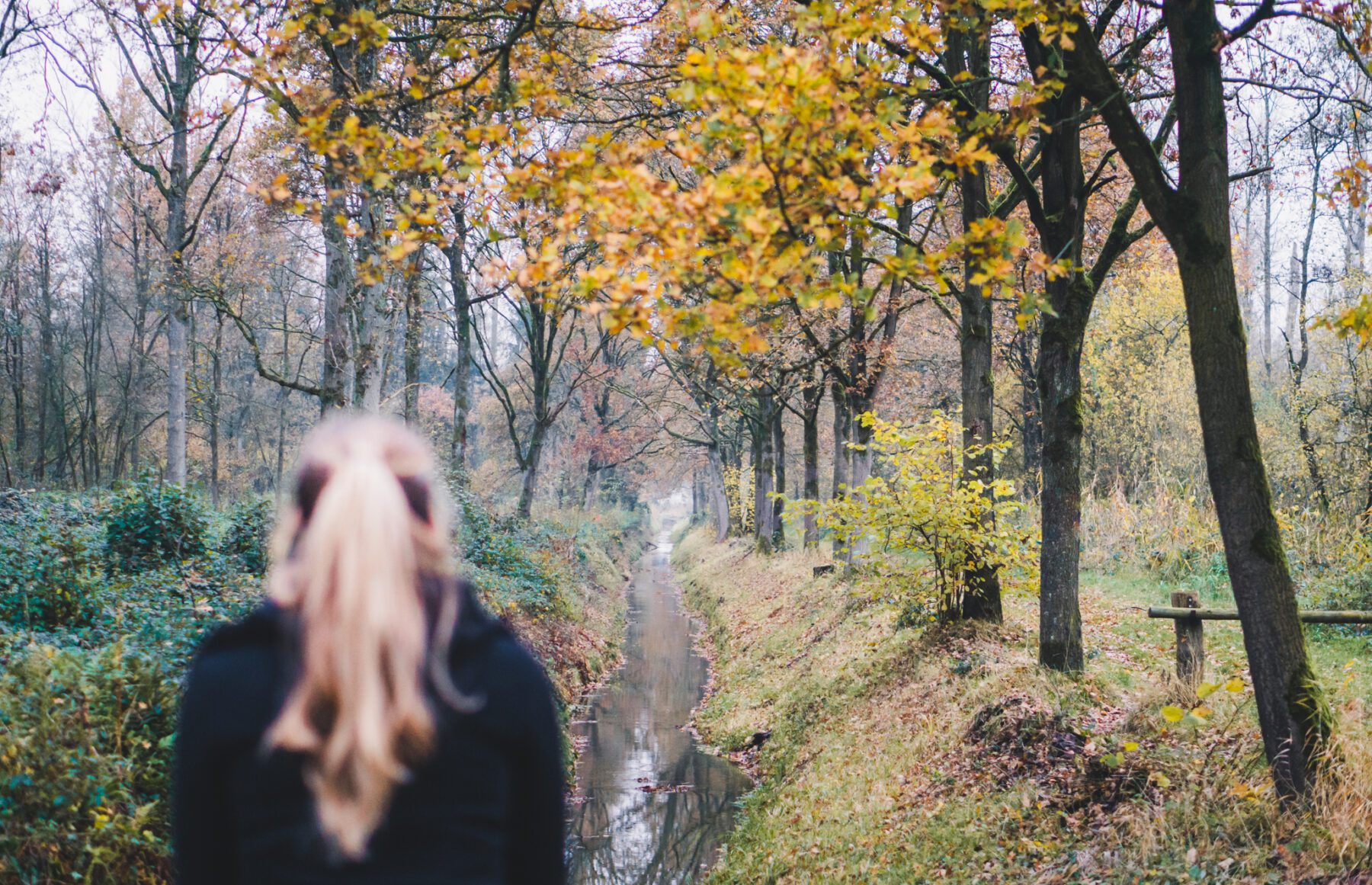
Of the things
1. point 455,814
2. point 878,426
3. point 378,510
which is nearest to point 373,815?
point 455,814

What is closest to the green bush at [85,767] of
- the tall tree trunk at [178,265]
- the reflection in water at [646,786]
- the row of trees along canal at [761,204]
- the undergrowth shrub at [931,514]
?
the row of trees along canal at [761,204]

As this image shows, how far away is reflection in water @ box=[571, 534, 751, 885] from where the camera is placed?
8578mm

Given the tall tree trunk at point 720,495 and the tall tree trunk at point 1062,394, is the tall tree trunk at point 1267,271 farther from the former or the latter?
the tall tree trunk at point 1062,394

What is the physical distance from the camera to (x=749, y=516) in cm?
3503

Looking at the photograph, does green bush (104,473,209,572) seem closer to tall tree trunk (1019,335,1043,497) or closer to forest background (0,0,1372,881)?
forest background (0,0,1372,881)

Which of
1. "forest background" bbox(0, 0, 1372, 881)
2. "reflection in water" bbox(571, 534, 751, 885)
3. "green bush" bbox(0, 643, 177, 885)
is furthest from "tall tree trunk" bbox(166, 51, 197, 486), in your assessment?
"green bush" bbox(0, 643, 177, 885)

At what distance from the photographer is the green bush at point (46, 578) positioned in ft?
24.5

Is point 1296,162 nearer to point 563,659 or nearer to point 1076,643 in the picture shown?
point 1076,643

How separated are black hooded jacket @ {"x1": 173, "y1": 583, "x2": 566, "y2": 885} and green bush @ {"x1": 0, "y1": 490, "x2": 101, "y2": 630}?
7.00 metres

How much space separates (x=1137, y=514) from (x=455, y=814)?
1947 cm

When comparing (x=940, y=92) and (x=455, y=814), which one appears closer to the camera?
(x=455, y=814)

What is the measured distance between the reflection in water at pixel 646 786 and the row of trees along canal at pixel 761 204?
A: 376 centimetres

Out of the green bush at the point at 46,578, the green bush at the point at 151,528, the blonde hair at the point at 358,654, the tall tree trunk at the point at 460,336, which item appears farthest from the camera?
the tall tree trunk at the point at 460,336

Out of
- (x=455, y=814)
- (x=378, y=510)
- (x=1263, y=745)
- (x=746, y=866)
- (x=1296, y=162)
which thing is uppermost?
(x=1296, y=162)
